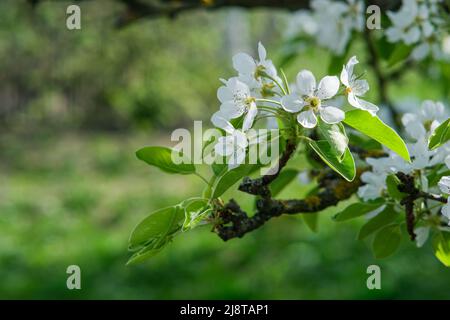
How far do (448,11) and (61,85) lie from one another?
8.07m

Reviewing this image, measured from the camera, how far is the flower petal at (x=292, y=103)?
783mm

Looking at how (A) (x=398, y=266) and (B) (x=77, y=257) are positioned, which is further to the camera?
(B) (x=77, y=257)

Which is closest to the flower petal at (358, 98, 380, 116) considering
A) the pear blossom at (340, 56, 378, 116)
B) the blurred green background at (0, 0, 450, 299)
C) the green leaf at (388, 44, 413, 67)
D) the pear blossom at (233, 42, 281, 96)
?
the pear blossom at (340, 56, 378, 116)

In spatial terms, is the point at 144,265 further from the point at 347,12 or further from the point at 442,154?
the point at 442,154

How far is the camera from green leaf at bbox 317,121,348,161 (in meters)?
0.77

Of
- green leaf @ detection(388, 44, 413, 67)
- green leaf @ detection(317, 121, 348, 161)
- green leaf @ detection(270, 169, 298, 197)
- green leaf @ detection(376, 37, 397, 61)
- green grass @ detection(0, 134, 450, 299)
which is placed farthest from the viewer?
green grass @ detection(0, 134, 450, 299)

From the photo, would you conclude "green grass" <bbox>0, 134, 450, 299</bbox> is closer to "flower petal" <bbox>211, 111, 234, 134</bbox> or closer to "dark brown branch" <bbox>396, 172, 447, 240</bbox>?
"dark brown branch" <bbox>396, 172, 447, 240</bbox>

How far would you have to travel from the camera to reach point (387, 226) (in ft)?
3.28

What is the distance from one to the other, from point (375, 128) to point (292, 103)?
99 mm

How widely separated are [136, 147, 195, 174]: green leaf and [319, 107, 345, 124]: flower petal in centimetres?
20

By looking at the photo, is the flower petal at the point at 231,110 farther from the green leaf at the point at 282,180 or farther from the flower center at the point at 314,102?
the green leaf at the point at 282,180
